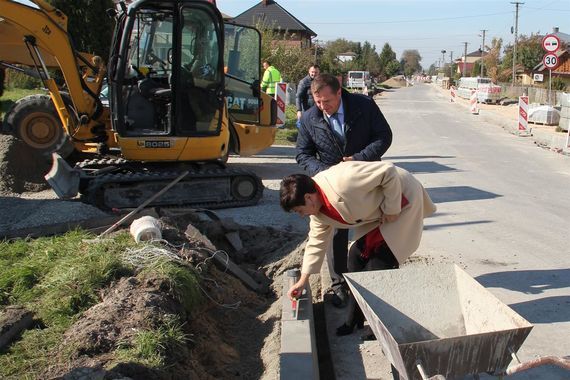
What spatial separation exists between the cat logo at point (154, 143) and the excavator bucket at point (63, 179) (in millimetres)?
964

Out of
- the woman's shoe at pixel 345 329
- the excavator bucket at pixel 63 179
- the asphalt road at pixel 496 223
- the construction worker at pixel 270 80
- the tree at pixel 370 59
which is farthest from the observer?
the tree at pixel 370 59

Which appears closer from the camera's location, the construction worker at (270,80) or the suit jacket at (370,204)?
the suit jacket at (370,204)

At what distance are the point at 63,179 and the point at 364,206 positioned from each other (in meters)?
5.61

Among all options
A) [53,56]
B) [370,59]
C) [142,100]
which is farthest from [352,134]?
[370,59]

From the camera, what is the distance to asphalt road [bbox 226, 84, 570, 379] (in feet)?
15.2

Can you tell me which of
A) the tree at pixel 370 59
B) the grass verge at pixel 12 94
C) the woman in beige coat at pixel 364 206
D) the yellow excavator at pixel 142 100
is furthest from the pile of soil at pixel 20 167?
the tree at pixel 370 59

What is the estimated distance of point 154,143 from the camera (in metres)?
A: 8.62

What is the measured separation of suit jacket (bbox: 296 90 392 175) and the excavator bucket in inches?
171

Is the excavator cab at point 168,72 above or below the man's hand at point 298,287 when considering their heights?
above

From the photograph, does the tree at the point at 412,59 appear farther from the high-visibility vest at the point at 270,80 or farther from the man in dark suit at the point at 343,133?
the man in dark suit at the point at 343,133

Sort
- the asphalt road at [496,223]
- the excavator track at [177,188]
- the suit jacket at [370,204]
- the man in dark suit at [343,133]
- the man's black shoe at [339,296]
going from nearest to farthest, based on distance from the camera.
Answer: the suit jacket at [370,204] → the asphalt road at [496,223] → the man in dark suit at [343,133] → the man's black shoe at [339,296] → the excavator track at [177,188]

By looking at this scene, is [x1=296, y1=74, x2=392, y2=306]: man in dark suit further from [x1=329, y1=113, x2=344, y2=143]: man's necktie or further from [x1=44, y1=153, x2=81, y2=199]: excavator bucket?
[x1=44, y1=153, x2=81, y2=199]: excavator bucket

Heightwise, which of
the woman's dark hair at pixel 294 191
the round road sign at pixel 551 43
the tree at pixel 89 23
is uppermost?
the tree at pixel 89 23

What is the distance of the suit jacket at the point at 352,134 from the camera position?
4977 millimetres
